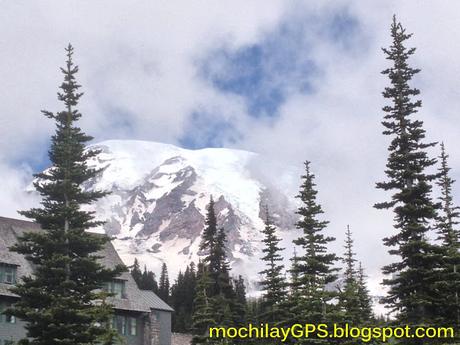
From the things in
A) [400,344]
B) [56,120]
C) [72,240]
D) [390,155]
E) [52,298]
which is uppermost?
[56,120]

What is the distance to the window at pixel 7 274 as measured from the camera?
53928mm

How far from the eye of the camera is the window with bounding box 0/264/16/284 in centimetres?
5393

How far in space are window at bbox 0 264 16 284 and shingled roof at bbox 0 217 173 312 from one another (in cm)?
41

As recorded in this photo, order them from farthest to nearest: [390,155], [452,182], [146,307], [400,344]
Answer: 1. [146,307]
2. [452,182]
3. [390,155]
4. [400,344]

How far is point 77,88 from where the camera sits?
131 ft

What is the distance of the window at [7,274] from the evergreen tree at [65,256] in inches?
700

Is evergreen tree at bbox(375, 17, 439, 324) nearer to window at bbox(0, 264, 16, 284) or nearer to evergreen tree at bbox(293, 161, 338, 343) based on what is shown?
evergreen tree at bbox(293, 161, 338, 343)

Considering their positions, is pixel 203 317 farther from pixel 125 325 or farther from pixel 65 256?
pixel 65 256

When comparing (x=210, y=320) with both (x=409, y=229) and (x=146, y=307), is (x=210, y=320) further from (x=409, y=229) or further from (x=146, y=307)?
(x=409, y=229)

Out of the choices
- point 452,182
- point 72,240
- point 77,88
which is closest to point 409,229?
point 452,182

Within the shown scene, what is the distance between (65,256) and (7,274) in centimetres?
2249

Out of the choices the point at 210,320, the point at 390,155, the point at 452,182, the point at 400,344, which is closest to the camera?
the point at 400,344

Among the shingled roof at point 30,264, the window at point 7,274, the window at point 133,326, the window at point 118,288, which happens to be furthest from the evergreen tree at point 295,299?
the window at point 7,274

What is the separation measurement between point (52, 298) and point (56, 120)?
464 inches
